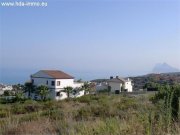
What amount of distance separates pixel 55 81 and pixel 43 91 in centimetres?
370

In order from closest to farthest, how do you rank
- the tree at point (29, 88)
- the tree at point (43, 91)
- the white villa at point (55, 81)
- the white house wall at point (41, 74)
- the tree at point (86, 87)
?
the tree at point (43, 91) → the tree at point (29, 88) → the white villa at point (55, 81) → the white house wall at point (41, 74) → the tree at point (86, 87)

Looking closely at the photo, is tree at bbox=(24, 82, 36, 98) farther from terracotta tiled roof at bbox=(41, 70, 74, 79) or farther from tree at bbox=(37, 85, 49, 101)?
terracotta tiled roof at bbox=(41, 70, 74, 79)

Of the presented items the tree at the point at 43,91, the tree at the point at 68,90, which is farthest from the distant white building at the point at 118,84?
the tree at the point at 43,91

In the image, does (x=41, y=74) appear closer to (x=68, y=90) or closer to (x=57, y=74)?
(x=57, y=74)

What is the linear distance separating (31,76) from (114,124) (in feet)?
160

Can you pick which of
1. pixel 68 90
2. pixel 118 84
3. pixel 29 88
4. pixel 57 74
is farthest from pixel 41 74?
pixel 118 84

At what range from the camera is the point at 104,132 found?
4672mm

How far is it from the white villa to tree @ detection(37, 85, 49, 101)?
175cm

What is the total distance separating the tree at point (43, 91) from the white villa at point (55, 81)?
1.75 meters

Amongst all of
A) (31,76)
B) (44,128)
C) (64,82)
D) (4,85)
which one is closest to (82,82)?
(64,82)

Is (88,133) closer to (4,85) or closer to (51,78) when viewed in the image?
(51,78)

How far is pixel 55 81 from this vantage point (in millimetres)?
49938

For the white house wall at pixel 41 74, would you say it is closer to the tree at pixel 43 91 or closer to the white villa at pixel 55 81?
the white villa at pixel 55 81

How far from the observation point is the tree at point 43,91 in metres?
46.7
